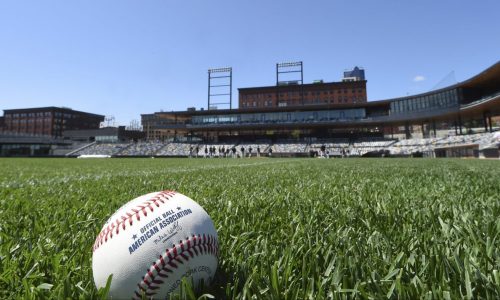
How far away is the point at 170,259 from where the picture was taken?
4.02 ft

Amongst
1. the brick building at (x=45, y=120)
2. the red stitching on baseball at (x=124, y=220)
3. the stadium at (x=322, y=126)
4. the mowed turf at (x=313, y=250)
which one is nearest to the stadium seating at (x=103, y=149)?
the stadium at (x=322, y=126)

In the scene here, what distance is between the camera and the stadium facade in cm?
4544

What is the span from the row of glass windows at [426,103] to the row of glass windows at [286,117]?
21.3ft

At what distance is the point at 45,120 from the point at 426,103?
13045 centimetres

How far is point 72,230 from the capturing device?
222 centimetres

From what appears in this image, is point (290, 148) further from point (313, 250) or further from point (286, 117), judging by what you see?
point (313, 250)

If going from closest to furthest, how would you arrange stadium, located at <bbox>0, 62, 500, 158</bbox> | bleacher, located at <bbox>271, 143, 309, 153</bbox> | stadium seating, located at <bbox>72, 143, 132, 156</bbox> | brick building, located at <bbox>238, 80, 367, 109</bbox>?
stadium, located at <bbox>0, 62, 500, 158</bbox>, bleacher, located at <bbox>271, 143, 309, 153</bbox>, stadium seating, located at <bbox>72, 143, 132, 156</bbox>, brick building, located at <bbox>238, 80, 367, 109</bbox>

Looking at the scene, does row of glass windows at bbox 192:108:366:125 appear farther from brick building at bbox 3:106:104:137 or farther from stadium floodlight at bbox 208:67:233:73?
brick building at bbox 3:106:104:137

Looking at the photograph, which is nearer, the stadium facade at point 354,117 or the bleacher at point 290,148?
the stadium facade at point 354,117

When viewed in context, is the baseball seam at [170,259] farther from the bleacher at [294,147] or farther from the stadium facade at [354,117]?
the stadium facade at [354,117]

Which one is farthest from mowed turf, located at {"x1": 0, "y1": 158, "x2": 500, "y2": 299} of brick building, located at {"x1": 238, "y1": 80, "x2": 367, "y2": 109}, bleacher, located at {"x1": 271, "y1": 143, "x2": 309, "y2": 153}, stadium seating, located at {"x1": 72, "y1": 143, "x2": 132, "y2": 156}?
brick building, located at {"x1": 238, "y1": 80, "x2": 367, "y2": 109}

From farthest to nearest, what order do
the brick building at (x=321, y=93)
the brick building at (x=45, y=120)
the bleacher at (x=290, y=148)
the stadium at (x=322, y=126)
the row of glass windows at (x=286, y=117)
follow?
1. the brick building at (x=45, y=120)
2. the brick building at (x=321, y=93)
3. the row of glass windows at (x=286, y=117)
4. the bleacher at (x=290, y=148)
5. the stadium at (x=322, y=126)

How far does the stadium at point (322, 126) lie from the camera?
148 ft

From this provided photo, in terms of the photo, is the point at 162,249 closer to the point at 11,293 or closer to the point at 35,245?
the point at 11,293
